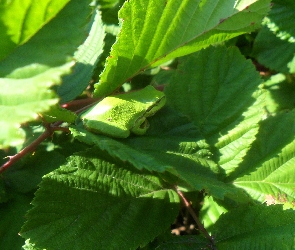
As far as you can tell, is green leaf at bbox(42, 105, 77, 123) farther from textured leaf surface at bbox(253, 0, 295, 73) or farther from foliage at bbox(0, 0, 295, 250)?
textured leaf surface at bbox(253, 0, 295, 73)

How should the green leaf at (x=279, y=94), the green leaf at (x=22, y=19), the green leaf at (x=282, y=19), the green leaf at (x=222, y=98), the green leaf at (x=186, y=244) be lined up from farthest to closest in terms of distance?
the green leaf at (x=279, y=94)
the green leaf at (x=282, y=19)
the green leaf at (x=222, y=98)
the green leaf at (x=186, y=244)
the green leaf at (x=22, y=19)

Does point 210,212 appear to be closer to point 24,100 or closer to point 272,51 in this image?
point 272,51

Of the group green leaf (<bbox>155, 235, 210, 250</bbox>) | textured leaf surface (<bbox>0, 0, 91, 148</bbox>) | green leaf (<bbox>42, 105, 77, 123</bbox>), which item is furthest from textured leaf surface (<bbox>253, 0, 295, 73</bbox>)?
textured leaf surface (<bbox>0, 0, 91, 148</bbox>)

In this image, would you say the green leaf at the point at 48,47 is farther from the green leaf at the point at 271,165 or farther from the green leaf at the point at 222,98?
the green leaf at the point at 271,165

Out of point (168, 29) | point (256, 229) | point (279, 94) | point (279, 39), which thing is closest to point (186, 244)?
point (256, 229)

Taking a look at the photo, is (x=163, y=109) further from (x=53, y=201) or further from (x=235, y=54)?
(x=53, y=201)

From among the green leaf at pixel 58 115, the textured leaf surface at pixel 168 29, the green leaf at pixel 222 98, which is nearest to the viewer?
the green leaf at pixel 58 115

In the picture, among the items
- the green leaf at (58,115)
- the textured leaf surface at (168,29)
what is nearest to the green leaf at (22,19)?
the green leaf at (58,115)
